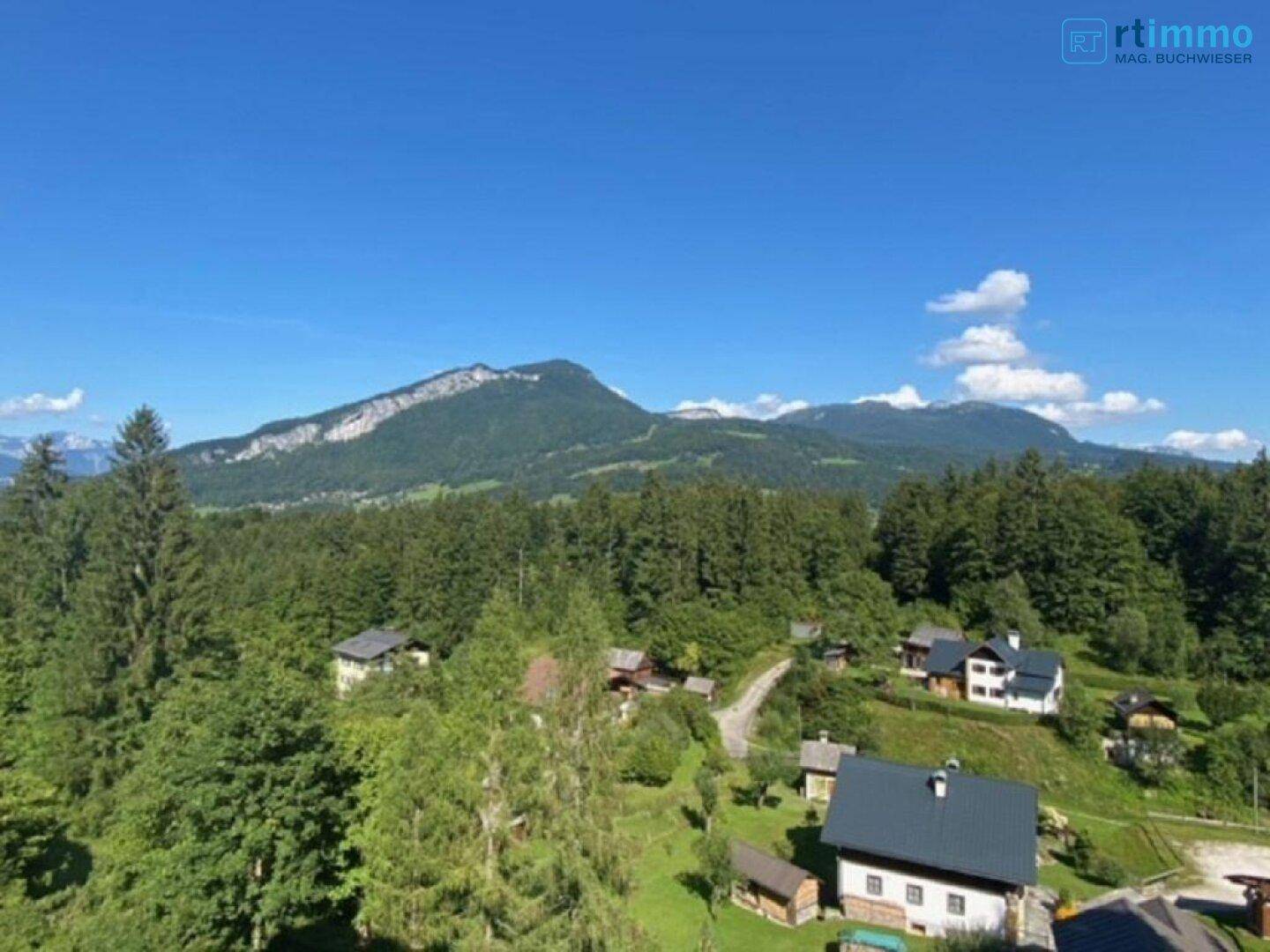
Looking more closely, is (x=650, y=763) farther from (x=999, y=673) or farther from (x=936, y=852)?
(x=999, y=673)

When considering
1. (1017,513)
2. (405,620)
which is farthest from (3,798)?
(1017,513)

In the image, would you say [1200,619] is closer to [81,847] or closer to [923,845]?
[923,845]

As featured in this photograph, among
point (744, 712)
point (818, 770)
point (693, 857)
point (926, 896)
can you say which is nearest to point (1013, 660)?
point (744, 712)

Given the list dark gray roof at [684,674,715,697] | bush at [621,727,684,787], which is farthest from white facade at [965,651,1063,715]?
bush at [621,727,684,787]

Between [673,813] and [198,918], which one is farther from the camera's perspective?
[673,813]

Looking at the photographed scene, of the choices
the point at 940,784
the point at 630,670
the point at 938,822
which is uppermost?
the point at 940,784

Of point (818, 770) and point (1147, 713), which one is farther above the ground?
point (1147, 713)

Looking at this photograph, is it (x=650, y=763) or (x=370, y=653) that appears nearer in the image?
(x=650, y=763)
